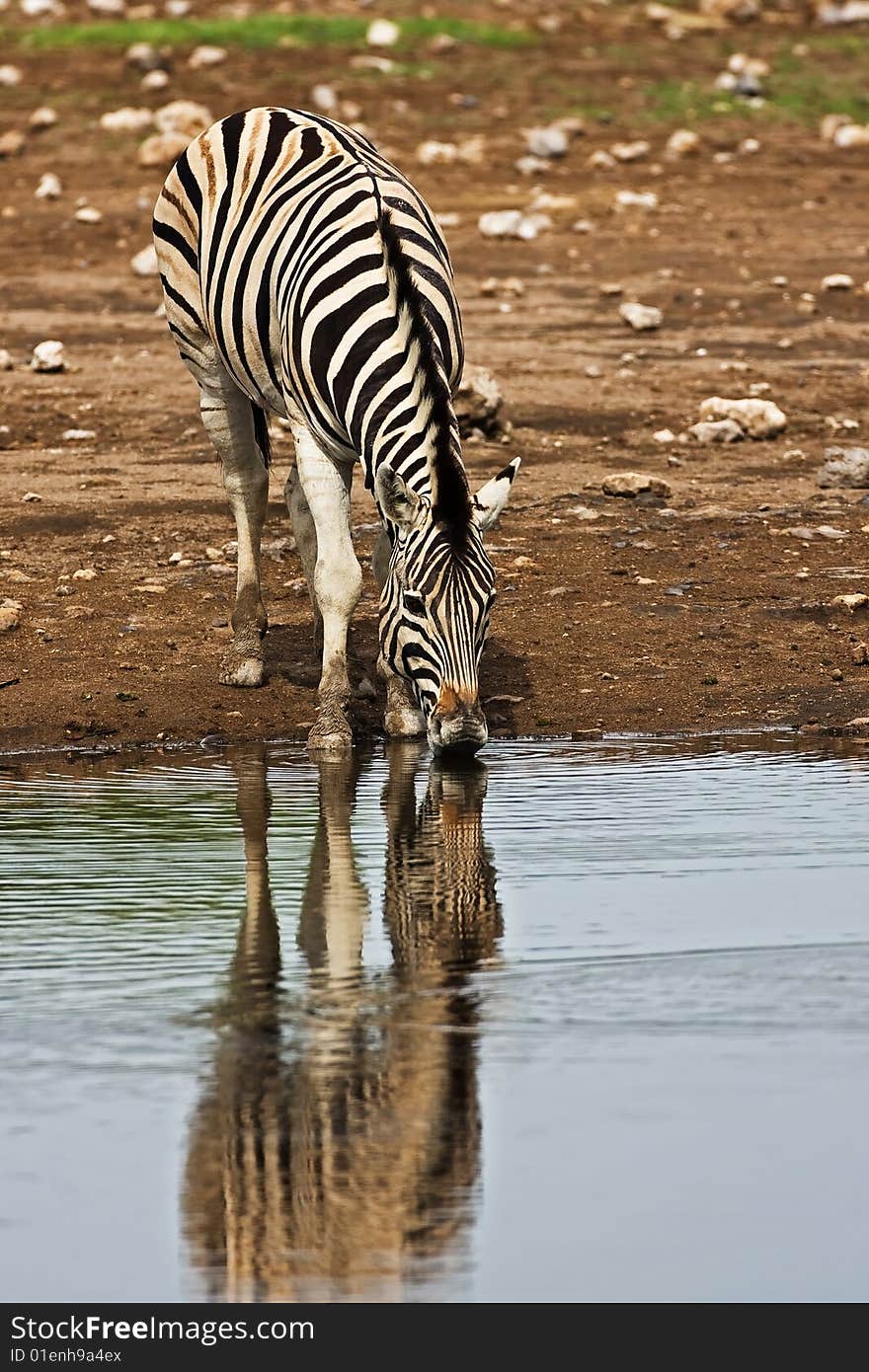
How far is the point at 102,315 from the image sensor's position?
1570 centimetres

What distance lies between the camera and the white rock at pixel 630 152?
2000 centimetres

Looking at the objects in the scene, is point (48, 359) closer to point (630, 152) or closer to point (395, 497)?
point (395, 497)

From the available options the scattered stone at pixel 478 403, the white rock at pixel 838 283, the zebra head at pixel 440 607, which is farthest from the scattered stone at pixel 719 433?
the zebra head at pixel 440 607

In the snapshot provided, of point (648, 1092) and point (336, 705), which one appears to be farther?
point (336, 705)

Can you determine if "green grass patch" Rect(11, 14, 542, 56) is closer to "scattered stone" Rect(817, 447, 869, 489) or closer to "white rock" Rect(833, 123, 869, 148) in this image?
"white rock" Rect(833, 123, 869, 148)

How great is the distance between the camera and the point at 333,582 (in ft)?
26.4

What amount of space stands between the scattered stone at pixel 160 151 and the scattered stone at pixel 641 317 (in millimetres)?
5562

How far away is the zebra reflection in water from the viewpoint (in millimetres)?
3916

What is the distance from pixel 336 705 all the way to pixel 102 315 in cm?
831

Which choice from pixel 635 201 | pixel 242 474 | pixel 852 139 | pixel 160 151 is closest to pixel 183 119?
pixel 160 151

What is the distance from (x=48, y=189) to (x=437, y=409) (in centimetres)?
1227
